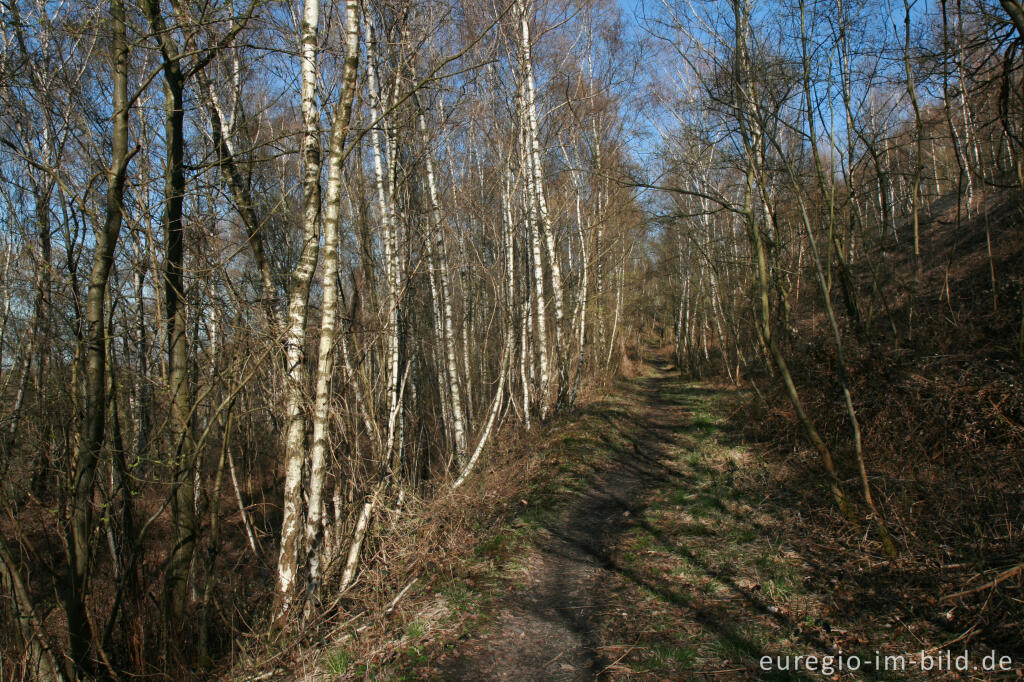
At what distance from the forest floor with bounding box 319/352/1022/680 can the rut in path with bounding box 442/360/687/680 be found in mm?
16

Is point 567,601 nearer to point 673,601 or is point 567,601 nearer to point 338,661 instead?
point 673,601

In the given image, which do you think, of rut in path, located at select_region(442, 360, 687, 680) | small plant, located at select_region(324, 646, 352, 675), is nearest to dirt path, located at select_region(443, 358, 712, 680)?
rut in path, located at select_region(442, 360, 687, 680)

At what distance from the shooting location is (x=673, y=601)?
Answer: 4688mm

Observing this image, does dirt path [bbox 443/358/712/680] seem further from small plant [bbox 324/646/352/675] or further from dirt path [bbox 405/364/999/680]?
small plant [bbox 324/646/352/675]

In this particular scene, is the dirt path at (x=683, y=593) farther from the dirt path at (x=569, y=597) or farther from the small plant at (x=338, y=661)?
the small plant at (x=338, y=661)

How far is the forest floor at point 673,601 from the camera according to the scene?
380cm

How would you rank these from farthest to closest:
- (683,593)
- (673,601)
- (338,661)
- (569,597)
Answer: (569,597) < (683,593) < (673,601) < (338,661)

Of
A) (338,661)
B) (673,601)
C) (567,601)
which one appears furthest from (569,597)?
(338,661)

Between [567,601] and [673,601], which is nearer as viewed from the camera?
[673,601]

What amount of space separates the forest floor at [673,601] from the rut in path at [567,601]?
16 millimetres

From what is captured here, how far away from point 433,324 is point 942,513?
8550 millimetres

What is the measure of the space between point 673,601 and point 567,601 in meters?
0.95

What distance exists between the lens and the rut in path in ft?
12.9

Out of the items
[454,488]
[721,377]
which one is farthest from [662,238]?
[454,488]
